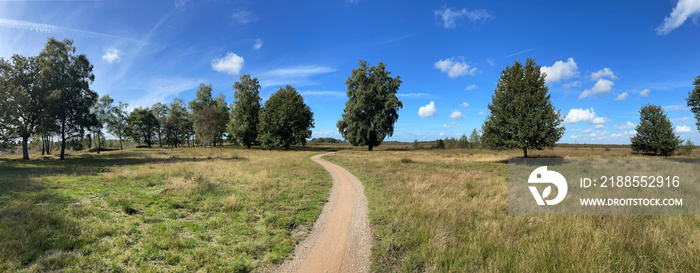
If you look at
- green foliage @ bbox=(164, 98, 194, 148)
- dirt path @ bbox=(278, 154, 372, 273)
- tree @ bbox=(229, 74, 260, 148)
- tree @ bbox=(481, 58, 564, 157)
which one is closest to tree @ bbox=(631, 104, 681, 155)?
tree @ bbox=(481, 58, 564, 157)

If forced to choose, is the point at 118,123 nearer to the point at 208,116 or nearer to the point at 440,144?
the point at 208,116

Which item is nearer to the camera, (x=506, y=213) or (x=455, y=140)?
(x=506, y=213)

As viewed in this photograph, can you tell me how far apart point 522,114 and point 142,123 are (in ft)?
307

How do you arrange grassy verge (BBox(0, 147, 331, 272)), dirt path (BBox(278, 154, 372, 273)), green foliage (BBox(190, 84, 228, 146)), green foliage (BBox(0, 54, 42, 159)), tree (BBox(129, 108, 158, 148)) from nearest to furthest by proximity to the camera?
grassy verge (BBox(0, 147, 331, 272))
dirt path (BBox(278, 154, 372, 273))
green foliage (BBox(0, 54, 42, 159))
green foliage (BBox(190, 84, 228, 146))
tree (BBox(129, 108, 158, 148))

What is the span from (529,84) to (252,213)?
106 feet

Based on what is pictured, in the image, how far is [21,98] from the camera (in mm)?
24531

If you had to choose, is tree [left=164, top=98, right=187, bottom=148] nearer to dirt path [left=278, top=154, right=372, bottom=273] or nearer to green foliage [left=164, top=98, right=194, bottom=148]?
green foliage [left=164, top=98, right=194, bottom=148]

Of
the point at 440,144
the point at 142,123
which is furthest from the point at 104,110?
the point at 440,144

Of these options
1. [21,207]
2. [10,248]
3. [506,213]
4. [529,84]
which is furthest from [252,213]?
[529,84]

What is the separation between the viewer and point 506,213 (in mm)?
8938

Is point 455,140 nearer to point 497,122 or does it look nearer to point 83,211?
point 497,122

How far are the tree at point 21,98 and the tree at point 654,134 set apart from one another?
83566 millimetres

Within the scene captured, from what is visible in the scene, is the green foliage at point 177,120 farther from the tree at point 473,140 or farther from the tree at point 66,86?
the tree at point 473,140

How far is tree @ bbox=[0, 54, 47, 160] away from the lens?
79.1ft
